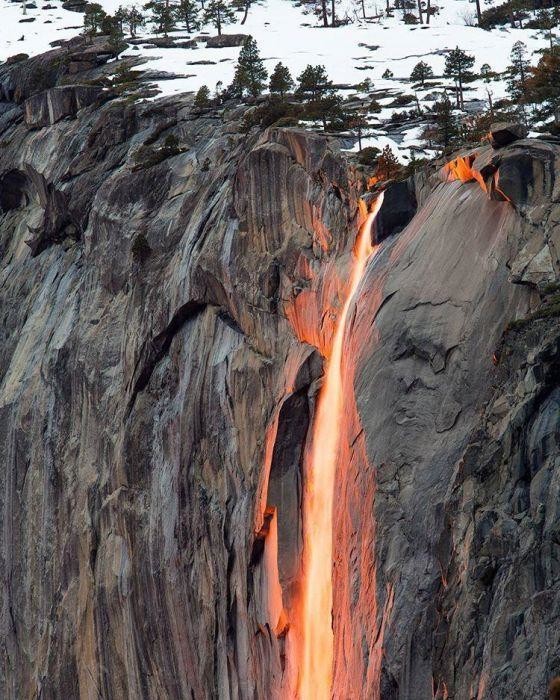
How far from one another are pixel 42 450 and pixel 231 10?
77.0 metres

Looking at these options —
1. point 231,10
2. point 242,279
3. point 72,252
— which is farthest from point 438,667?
point 231,10

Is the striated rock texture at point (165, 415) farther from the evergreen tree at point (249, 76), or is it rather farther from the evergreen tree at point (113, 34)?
the evergreen tree at point (113, 34)

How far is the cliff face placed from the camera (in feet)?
71.9

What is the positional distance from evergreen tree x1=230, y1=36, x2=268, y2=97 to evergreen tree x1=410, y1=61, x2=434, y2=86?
9.46 meters

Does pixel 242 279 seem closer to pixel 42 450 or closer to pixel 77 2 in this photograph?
pixel 42 450

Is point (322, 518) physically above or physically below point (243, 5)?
below

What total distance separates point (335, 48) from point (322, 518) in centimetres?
5592

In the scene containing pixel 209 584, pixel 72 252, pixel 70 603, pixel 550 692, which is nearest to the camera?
pixel 550 692

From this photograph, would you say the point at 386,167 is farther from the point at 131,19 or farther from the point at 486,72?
the point at 131,19

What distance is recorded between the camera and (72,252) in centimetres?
5506

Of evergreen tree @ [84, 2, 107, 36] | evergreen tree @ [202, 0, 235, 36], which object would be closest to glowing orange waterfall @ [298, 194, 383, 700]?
evergreen tree @ [84, 2, 107, 36]

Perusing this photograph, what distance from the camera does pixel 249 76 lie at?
61750mm

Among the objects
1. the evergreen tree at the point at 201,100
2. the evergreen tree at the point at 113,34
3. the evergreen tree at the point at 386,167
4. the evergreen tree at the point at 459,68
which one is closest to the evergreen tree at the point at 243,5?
the evergreen tree at the point at 113,34

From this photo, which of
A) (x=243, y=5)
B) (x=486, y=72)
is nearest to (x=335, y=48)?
(x=486, y=72)
